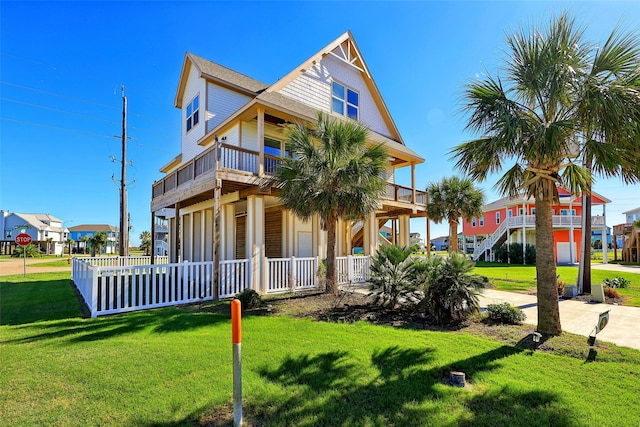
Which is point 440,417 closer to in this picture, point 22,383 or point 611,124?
point 22,383

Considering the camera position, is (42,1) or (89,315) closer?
(89,315)

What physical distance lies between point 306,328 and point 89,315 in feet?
19.3

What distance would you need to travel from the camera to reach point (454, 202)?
2139cm

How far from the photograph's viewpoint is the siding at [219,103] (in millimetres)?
14117

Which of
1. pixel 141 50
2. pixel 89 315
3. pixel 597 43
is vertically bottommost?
pixel 89 315

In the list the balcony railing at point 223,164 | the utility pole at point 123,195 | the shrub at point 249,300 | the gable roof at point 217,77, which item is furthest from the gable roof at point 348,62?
the utility pole at point 123,195

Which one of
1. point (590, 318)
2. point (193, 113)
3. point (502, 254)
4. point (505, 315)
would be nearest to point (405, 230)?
point (590, 318)

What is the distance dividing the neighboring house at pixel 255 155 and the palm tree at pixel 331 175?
1.67 metres

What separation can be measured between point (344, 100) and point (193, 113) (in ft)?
26.1

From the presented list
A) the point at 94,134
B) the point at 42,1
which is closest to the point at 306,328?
the point at 42,1

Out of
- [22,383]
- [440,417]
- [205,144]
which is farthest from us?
[205,144]

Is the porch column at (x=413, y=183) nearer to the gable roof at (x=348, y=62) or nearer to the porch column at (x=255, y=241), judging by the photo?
the gable roof at (x=348, y=62)

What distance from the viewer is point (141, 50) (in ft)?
52.6

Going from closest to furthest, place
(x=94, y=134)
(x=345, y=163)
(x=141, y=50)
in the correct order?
1. (x=345, y=163)
2. (x=141, y=50)
3. (x=94, y=134)
